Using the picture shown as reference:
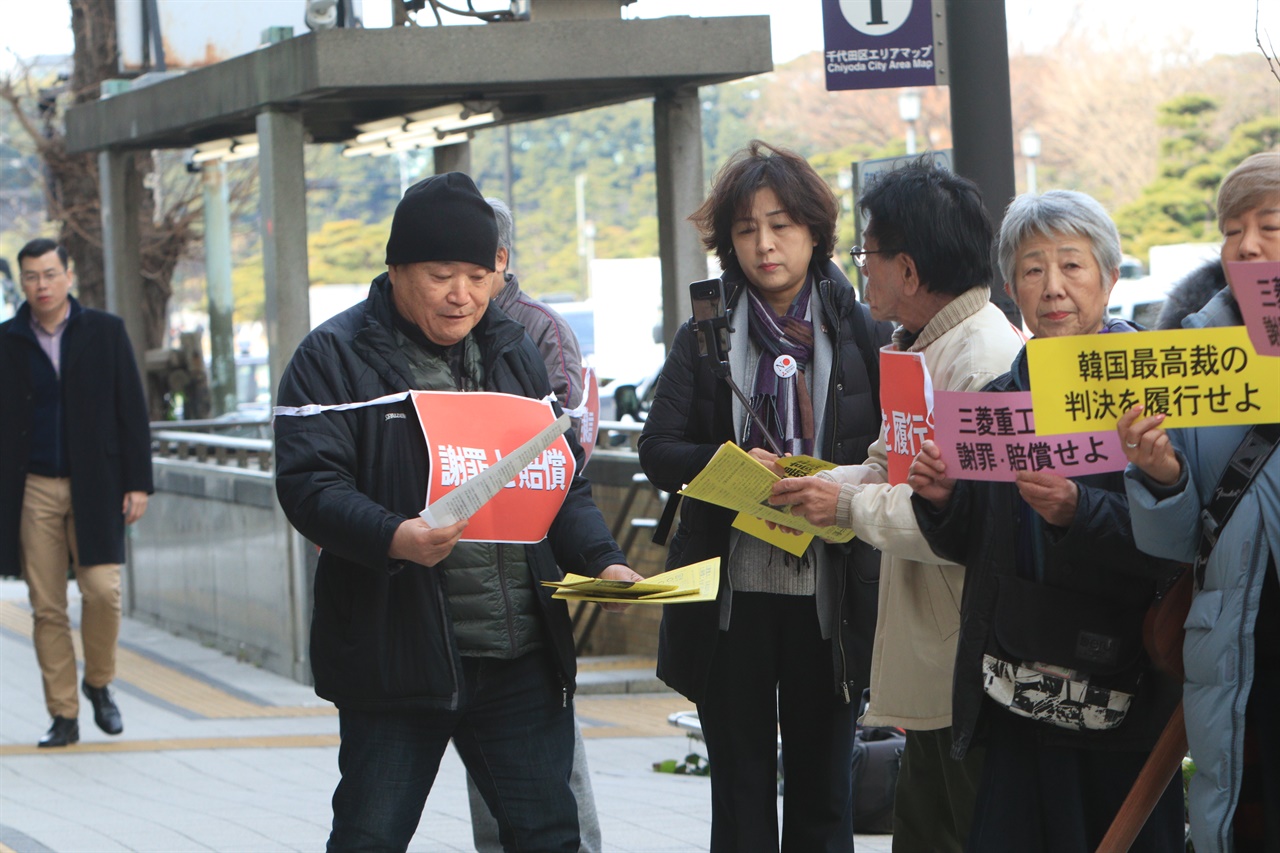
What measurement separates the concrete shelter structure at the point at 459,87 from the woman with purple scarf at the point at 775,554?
4.30m

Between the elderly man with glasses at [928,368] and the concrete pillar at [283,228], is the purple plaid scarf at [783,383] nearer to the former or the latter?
the elderly man with glasses at [928,368]

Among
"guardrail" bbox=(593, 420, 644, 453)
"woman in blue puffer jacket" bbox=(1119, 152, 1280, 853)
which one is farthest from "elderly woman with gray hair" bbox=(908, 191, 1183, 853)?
"guardrail" bbox=(593, 420, 644, 453)

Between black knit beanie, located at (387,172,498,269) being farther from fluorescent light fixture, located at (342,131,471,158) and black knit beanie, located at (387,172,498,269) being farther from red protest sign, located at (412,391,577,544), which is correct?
fluorescent light fixture, located at (342,131,471,158)

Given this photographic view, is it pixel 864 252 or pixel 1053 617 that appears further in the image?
pixel 864 252

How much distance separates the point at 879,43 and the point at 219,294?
14.9 m

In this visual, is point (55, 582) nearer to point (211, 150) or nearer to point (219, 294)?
point (211, 150)

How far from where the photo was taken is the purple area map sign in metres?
6.37

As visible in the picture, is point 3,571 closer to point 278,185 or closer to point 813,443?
point 278,185

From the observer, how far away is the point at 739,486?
3908 millimetres

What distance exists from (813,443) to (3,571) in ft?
16.6

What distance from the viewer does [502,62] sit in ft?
28.0

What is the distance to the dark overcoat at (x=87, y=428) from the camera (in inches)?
314

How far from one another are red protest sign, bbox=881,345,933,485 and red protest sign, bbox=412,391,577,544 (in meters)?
0.74

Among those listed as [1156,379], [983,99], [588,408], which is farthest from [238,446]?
[1156,379]
